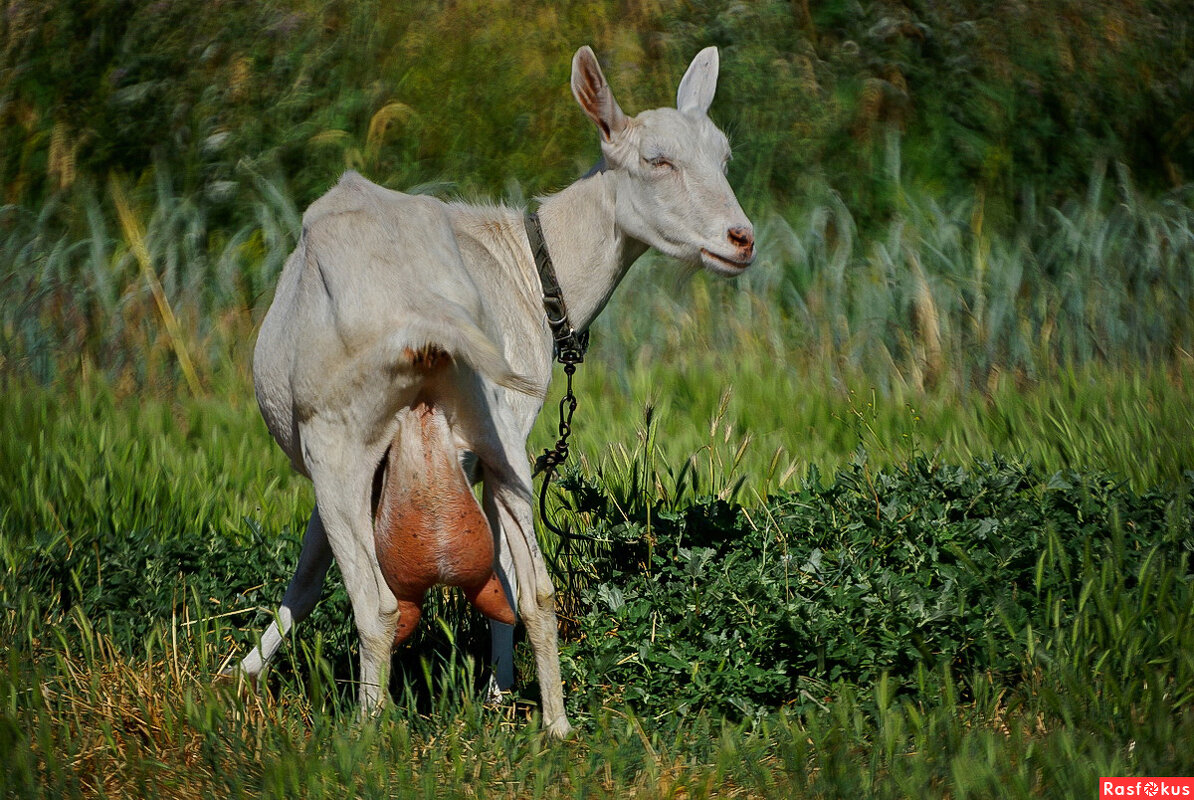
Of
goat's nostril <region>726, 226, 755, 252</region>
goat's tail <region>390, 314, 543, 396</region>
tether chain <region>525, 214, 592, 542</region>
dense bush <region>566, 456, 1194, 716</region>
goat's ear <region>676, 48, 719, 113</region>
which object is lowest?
dense bush <region>566, 456, 1194, 716</region>

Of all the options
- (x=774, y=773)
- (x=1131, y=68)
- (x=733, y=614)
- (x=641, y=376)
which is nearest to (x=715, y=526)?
(x=733, y=614)

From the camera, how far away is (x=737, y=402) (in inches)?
254

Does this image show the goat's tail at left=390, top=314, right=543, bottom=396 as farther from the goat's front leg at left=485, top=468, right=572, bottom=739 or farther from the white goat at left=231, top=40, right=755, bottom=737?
the goat's front leg at left=485, top=468, right=572, bottom=739

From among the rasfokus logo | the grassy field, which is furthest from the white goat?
the rasfokus logo

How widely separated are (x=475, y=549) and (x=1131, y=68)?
7876 millimetres

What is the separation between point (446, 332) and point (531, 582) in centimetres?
85

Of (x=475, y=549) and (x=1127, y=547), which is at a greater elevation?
(x=475, y=549)

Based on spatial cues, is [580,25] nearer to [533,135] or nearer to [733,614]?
[533,135]

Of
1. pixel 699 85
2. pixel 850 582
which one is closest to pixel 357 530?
pixel 850 582

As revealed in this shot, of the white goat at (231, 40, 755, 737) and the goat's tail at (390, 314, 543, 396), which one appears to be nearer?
the goat's tail at (390, 314, 543, 396)

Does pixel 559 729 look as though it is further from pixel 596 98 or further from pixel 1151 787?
pixel 596 98

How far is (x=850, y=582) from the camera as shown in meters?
4.10

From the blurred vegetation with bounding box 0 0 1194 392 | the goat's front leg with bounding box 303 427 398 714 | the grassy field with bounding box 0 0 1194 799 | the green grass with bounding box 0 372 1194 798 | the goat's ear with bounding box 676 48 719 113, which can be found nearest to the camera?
the green grass with bounding box 0 372 1194 798

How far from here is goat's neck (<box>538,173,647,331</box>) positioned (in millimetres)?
4453
